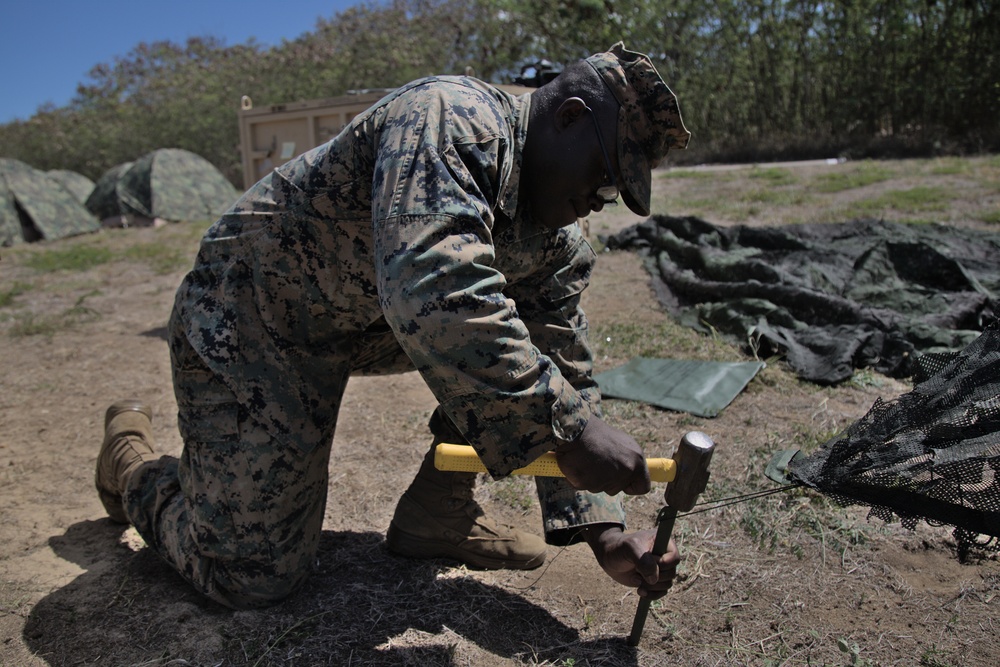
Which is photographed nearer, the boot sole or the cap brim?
the cap brim

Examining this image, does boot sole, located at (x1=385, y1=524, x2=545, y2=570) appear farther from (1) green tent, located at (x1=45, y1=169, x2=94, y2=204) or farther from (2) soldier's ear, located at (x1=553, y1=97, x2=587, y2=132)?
(1) green tent, located at (x1=45, y1=169, x2=94, y2=204)

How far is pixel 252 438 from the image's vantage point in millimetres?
2189

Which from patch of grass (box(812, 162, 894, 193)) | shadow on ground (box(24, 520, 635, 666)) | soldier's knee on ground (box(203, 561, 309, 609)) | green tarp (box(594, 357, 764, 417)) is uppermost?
patch of grass (box(812, 162, 894, 193))

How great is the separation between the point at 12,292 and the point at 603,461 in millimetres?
6903

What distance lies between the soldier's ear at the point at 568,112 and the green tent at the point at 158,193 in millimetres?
10296

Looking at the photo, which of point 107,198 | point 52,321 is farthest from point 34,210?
point 52,321

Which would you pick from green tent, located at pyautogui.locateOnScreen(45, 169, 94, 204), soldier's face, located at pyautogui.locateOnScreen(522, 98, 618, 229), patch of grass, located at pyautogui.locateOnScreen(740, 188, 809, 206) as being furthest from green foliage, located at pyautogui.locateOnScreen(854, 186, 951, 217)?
green tent, located at pyautogui.locateOnScreen(45, 169, 94, 204)

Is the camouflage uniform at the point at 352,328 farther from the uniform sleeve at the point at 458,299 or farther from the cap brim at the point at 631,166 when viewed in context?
the cap brim at the point at 631,166

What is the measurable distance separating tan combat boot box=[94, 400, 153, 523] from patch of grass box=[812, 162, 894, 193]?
802 centimetres

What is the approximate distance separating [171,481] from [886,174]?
30.1ft

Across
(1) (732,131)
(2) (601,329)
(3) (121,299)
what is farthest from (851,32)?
(3) (121,299)

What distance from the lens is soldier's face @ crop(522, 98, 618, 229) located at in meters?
1.89

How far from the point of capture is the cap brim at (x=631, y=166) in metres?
1.90

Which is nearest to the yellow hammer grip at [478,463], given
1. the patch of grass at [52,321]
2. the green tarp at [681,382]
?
the green tarp at [681,382]
